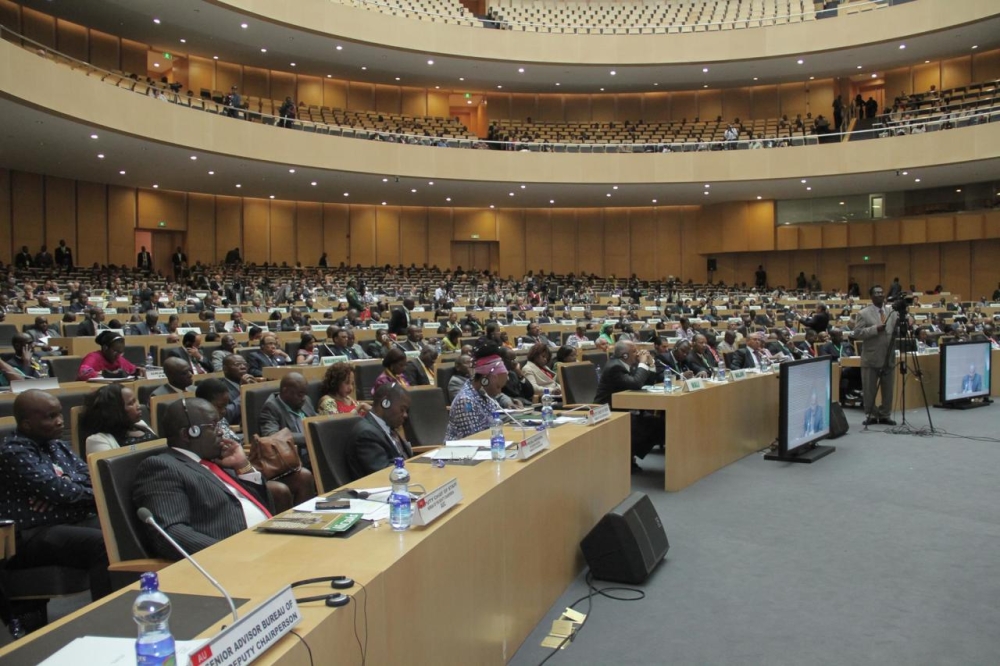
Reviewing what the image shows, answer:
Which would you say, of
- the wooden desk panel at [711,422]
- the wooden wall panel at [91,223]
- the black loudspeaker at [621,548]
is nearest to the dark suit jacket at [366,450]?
the black loudspeaker at [621,548]

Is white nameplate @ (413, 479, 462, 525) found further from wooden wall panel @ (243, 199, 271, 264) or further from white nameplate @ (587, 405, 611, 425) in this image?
wooden wall panel @ (243, 199, 271, 264)

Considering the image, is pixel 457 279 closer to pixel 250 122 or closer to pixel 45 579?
pixel 250 122

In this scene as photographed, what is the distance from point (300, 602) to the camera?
1815 millimetres

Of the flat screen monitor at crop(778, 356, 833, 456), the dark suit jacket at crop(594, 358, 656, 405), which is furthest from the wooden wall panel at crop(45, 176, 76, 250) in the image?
the flat screen monitor at crop(778, 356, 833, 456)

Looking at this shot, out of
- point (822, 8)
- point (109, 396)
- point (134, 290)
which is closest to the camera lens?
point (109, 396)

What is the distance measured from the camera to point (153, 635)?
1.39 m

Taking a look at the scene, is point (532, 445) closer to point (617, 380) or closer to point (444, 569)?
point (444, 569)

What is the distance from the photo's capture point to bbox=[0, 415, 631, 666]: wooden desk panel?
190 cm

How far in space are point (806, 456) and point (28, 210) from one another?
829 inches

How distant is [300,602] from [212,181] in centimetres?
2304

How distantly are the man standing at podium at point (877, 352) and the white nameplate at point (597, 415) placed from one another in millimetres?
5066

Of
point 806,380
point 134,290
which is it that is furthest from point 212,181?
point 806,380

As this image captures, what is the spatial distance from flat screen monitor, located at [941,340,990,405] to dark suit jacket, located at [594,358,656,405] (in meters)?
5.63

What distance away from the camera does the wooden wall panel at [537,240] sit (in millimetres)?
29812
